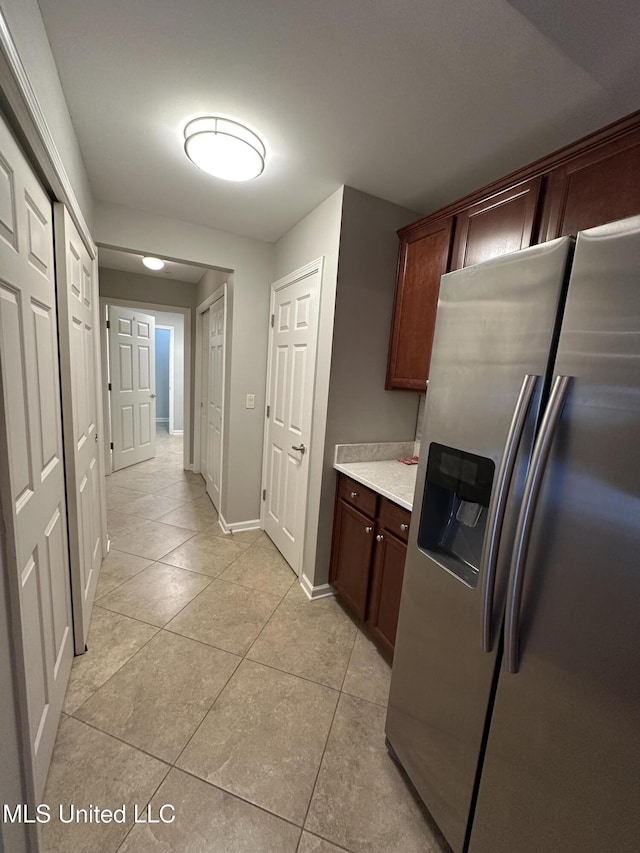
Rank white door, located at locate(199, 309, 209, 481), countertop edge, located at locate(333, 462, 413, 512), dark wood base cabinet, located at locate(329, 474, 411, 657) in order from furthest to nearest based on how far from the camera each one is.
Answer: white door, located at locate(199, 309, 209, 481) < dark wood base cabinet, located at locate(329, 474, 411, 657) < countertop edge, located at locate(333, 462, 413, 512)

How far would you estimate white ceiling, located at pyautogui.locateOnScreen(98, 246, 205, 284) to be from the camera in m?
3.32

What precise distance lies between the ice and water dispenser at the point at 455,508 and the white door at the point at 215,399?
2440 millimetres

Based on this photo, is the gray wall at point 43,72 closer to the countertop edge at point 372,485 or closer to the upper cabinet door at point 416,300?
the upper cabinet door at point 416,300

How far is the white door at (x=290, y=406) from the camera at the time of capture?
224 cm

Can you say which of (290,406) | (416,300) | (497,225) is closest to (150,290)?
(290,406)

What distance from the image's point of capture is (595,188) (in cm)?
124

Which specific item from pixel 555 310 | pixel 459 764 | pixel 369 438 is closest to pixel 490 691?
pixel 459 764

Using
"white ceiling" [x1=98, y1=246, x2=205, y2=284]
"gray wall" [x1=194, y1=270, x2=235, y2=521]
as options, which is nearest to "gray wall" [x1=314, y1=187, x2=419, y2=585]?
"gray wall" [x1=194, y1=270, x2=235, y2=521]

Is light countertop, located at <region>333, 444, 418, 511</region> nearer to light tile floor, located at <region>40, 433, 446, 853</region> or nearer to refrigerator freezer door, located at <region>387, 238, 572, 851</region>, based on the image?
refrigerator freezer door, located at <region>387, 238, 572, 851</region>

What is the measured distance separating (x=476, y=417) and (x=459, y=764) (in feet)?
3.34

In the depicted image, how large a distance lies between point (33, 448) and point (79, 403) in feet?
2.25

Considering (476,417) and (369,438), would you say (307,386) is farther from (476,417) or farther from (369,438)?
(476,417)

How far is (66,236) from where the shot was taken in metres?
1.42

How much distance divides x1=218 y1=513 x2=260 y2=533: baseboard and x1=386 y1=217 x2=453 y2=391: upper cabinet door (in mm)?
1822
